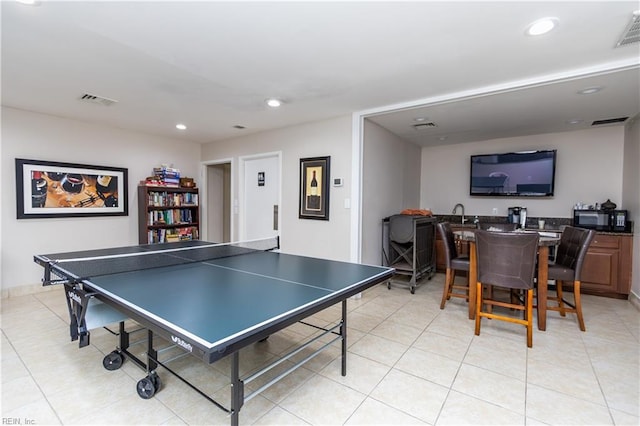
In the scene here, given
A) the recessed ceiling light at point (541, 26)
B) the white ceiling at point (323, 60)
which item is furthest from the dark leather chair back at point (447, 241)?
the recessed ceiling light at point (541, 26)

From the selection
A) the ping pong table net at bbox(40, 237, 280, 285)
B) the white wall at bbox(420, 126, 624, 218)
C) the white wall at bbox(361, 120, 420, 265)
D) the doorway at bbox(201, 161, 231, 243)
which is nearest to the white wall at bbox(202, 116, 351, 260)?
the white wall at bbox(361, 120, 420, 265)

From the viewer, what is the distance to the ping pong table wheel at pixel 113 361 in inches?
84.6

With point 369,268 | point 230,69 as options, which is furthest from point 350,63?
point 369,268

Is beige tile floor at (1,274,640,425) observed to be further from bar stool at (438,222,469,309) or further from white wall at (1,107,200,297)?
white wall at (1,107,200,297)

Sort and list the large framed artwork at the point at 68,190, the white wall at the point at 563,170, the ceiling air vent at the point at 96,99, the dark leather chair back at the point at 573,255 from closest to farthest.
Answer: the dark leather chair back at the point at 573,255
the ceiling air vent at the point at 96,99
the large framed artwork at the point at 68,190
the white wall at the point at 563,170

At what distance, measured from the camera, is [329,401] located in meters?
1.84

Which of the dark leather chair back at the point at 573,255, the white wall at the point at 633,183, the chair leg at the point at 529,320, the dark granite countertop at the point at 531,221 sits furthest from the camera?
the dark granite countertop at the point at 531,221

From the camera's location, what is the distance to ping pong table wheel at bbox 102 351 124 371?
84.6 inches

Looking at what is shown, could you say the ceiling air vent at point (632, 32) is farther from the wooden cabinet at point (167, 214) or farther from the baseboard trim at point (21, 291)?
the baseboard trim at point (21, 291)

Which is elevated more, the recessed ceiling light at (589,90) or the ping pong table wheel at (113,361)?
the recessed ceiling light at (589,90)

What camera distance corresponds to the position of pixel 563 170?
460 centimetres

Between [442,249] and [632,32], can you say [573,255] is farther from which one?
[442,249]

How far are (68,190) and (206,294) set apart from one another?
3.99m

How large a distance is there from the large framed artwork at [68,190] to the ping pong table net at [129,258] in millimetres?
2073
